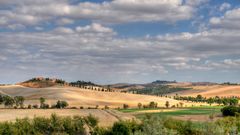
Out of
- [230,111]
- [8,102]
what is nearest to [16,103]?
[8,102]

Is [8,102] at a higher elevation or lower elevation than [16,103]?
higher

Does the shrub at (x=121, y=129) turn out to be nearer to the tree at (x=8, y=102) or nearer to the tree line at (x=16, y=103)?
the tree line at (x=16, y=103)

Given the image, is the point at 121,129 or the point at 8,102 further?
the point at 8,102

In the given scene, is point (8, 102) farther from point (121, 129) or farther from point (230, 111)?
point (121, 129)

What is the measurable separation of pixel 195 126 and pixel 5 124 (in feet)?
121

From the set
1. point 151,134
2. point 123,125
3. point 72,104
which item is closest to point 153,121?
point 151,134

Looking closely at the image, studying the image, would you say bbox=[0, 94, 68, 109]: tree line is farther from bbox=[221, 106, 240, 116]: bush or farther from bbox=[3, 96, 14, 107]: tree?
bbox=[221, 106, 240, 116]: bush

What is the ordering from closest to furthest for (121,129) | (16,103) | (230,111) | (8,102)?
1. (121,129)
2. (230,111)
3. (8,102)
4. (16,103)

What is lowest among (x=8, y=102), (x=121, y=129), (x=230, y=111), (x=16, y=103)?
(x=121, y=129)

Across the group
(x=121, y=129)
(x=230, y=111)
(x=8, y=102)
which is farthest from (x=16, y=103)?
(x=121, y=129)

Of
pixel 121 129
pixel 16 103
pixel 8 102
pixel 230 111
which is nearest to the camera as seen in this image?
pixel 121 129

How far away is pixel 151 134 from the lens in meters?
38.5

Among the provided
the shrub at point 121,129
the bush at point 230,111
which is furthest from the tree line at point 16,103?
the shrub at point 121,129

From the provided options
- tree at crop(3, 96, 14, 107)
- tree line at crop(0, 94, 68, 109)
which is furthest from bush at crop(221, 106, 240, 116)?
tree at crop(3, 96, 14, 107)
